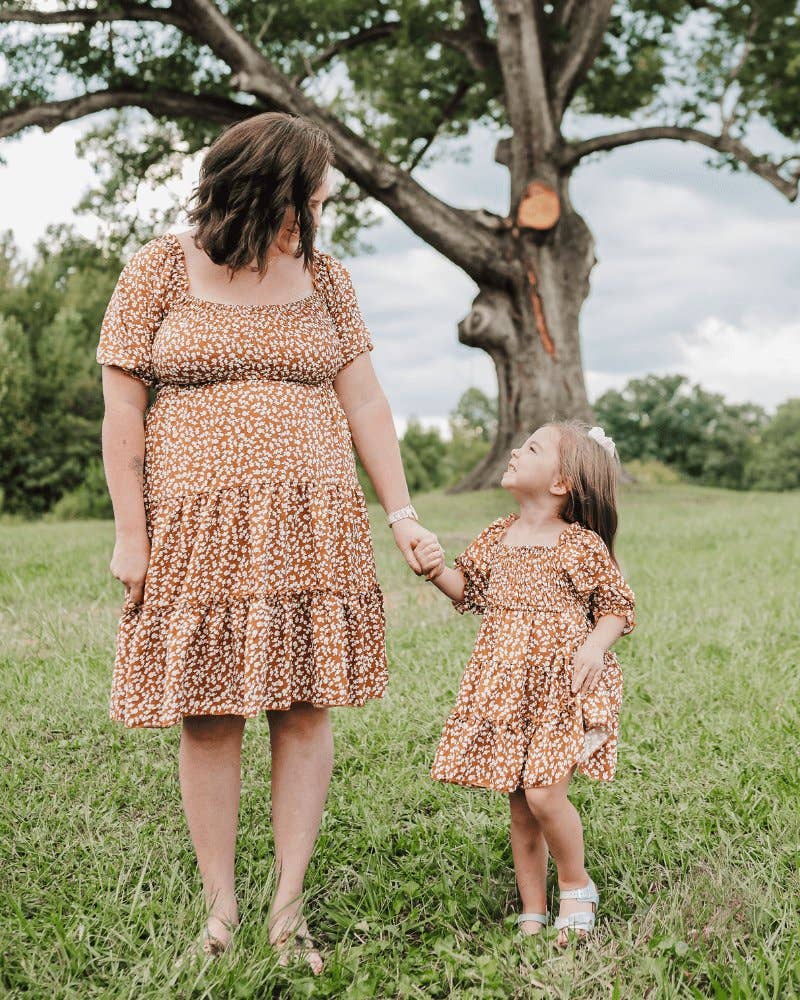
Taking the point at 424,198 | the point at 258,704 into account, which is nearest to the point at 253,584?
the point at 258,704

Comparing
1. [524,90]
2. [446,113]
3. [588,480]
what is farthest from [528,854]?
[446,113]

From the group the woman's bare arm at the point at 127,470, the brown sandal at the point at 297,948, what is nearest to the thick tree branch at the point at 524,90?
the woman's bare arm at the point at 127,470

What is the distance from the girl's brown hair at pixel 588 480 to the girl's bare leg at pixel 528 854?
26.5 inches

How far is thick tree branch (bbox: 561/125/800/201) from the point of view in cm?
1301

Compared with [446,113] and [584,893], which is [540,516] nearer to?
[584,893]

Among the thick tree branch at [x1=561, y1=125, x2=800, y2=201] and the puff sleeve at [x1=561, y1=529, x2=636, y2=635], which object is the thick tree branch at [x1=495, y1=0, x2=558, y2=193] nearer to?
the thick tree branch at [x1=561, y1=125, x2=800, y2=201]

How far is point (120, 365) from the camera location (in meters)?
2.31

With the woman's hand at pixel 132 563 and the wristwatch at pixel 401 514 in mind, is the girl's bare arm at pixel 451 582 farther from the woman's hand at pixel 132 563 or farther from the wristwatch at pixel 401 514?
the woman's hand at pixel 132 563

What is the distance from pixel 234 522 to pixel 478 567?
0.67m

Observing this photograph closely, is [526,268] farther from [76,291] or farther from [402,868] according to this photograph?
[76,291]

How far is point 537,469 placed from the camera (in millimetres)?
2473

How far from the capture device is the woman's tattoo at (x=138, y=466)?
2338 mm

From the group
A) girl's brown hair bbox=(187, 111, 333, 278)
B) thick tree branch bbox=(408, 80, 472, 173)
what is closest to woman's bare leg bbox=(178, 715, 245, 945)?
girl's brown hair bbox=(187, 111, 333, 278)

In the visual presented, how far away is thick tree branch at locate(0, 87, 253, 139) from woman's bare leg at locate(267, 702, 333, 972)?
10.8 m
